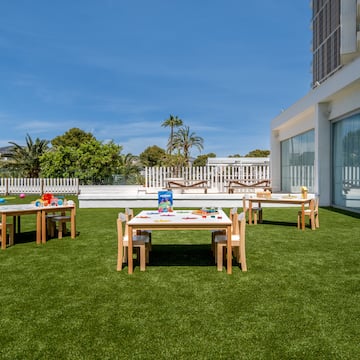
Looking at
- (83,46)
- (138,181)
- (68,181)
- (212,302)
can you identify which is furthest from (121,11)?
(212,302)

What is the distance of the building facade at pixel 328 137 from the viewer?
38.4ft

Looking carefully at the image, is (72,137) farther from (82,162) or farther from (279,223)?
(279,223)

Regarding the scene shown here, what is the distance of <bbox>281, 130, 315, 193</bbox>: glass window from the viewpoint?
15875 mm

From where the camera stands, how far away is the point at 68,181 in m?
24.7

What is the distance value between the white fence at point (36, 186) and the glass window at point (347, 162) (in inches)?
671

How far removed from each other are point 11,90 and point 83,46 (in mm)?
13779

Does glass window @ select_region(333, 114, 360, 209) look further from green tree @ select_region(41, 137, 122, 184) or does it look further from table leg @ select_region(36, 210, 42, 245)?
green tree @ select_region(41, 137, 122, 184)

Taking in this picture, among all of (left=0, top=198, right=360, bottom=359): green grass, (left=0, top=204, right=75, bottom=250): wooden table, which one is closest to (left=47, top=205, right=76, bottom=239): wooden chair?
(left=0, top=204, right=75, bottom=250): wooden table

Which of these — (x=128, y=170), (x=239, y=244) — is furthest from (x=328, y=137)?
(x=128, y=170)

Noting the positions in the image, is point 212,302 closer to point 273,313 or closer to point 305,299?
point 273,313

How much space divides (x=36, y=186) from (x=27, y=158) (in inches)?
263

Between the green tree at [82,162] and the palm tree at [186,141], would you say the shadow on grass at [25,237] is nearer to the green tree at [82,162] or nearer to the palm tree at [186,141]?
the green tree at [82,162]

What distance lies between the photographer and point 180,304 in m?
3.72

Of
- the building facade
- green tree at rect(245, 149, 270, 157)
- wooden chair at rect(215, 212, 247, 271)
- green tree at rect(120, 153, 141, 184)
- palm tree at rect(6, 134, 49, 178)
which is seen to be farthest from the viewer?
green tree at rect(245, 149, 270, 157)
